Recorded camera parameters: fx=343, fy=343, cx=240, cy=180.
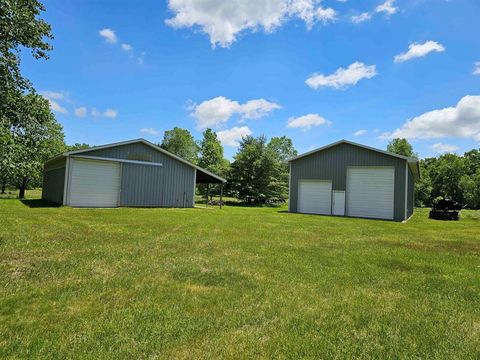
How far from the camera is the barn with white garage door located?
64.2 feet

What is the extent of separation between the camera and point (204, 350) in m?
2.99

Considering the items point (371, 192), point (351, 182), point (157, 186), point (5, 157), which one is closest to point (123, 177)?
point (157, 186)

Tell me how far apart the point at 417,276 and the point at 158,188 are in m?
17.7

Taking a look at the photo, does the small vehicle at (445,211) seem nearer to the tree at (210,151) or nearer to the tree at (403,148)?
the tree at (403,148)

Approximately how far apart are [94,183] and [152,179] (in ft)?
11.2

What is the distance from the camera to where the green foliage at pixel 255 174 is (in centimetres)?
3294

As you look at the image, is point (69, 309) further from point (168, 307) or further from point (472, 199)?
point (472, 199)

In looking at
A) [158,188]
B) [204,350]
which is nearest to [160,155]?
[158,188]

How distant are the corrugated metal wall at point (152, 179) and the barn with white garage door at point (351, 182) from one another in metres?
7.33

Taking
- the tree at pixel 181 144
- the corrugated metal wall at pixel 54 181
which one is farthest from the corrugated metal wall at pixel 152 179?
the tree at pixel 181 144

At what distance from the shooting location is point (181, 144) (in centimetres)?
6166

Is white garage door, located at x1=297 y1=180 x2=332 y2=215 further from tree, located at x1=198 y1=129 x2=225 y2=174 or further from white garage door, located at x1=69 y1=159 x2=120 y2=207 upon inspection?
tree, located at x1=198 y1=129 x2=225 y2=174

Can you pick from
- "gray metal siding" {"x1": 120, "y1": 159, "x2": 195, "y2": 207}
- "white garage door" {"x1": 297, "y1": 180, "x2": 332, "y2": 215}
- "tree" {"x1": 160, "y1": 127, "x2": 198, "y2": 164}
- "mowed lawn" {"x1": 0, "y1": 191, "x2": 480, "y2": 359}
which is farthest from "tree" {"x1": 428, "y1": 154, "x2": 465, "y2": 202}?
"mowed lawn" {"x1": 0, "y1": 191, "x2": 480, "y2": 359}

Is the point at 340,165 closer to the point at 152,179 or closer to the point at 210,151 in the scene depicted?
the point at 152,179
